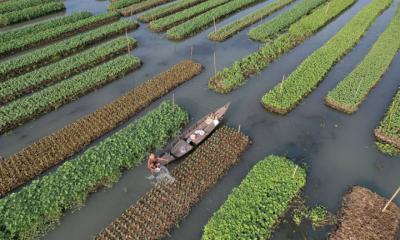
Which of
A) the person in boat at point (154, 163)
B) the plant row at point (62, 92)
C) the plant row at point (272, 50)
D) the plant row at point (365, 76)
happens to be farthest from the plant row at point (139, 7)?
the person in boat at point (154, 163)

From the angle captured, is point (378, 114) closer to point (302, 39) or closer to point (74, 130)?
point (302, 39)

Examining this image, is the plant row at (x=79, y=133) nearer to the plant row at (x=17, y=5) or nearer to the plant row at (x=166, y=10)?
the plant row at (x=166, y=10)

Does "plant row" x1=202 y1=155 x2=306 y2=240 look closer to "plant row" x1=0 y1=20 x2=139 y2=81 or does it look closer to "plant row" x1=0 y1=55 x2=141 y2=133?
"plant row" x1=0 y1=55 x2=141 y2=133

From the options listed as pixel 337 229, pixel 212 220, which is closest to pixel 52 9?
pixel 212 220

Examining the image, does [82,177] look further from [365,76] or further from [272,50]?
[365,76]

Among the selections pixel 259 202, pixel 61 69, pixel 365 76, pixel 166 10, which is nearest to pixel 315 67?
pixel 365 76
